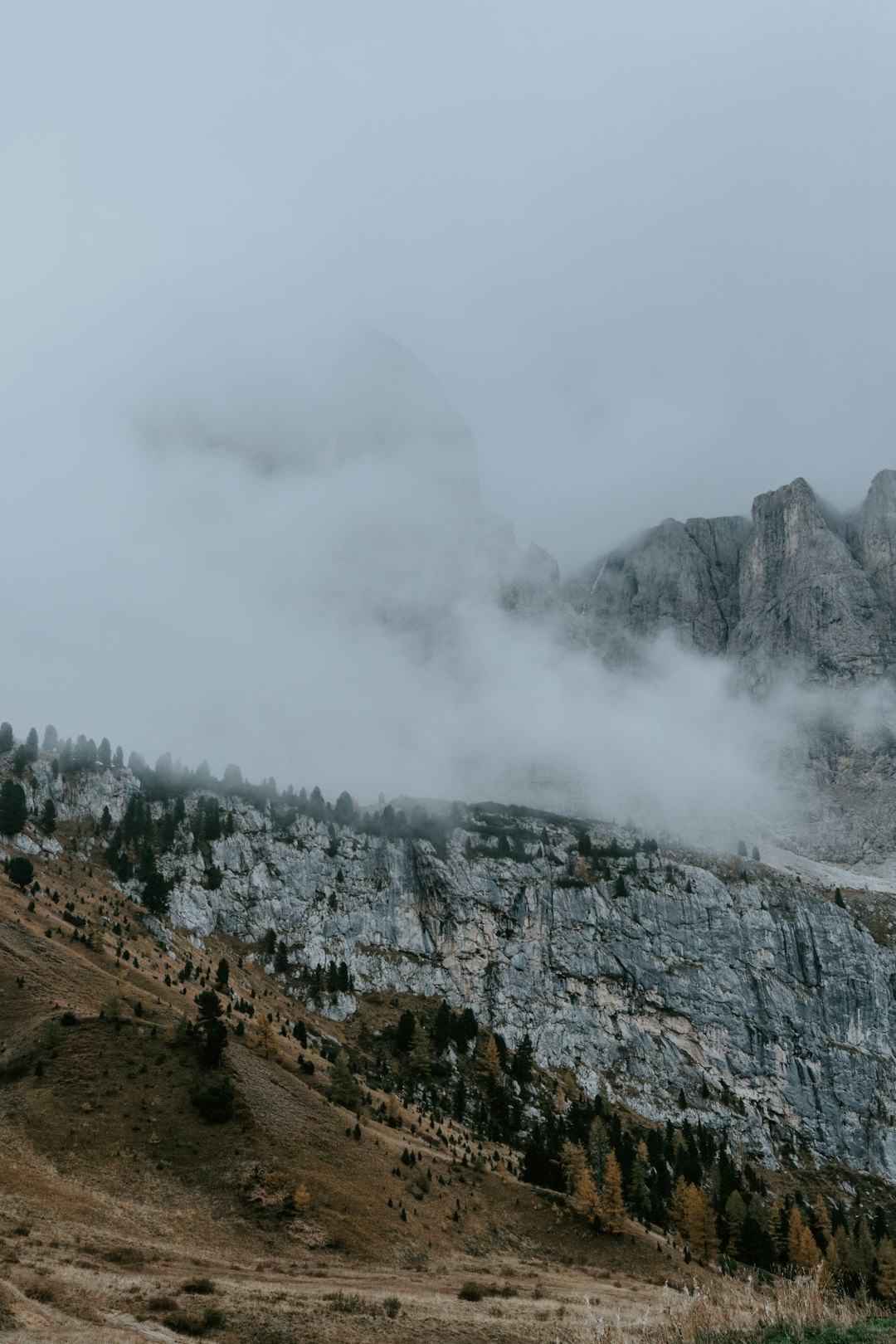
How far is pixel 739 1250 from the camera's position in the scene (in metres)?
111

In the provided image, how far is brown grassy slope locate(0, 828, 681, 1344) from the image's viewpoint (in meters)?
34.0

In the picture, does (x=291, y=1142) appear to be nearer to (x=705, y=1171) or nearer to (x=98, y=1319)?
(x=98, y=1319)

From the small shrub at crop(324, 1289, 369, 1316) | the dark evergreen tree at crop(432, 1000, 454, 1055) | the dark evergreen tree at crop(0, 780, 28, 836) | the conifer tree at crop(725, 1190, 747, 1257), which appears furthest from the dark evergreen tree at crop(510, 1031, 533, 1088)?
the small shrub at crop(324, 1289, 369, 1316)

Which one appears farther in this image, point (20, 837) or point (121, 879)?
point (121, 879)

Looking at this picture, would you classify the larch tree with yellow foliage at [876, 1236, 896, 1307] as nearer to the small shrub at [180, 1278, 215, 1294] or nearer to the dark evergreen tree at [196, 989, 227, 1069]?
the dark evergreen tree at [196, 989, 227, 1069]

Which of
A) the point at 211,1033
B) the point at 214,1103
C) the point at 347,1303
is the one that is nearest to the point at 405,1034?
the point at 211,1033

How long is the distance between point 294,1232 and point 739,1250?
3361 inches

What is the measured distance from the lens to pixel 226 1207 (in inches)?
2329

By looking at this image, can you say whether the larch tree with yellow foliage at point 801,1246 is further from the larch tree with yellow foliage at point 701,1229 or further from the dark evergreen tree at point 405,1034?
the dark evergreen tree at point 405,1034

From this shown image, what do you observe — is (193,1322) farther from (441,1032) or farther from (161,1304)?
(441,1032)

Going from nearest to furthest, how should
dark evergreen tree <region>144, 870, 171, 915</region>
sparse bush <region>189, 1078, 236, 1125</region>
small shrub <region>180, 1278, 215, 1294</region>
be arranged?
1. small shrub <region>180, 1278, 215, 1294</region>
2. sparse bush <region>189, 1078, 236, 1125</region>
3. dark evergreen tree <region>144, 870, 171, 915</region>

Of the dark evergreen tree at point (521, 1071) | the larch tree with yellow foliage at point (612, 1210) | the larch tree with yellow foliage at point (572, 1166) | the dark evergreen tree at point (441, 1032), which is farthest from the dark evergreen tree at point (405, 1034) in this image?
the larch tree with yellow foliage at point (612, 1210)

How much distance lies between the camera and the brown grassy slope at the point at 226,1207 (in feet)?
111

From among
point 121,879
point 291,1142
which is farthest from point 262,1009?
point 291,1142
